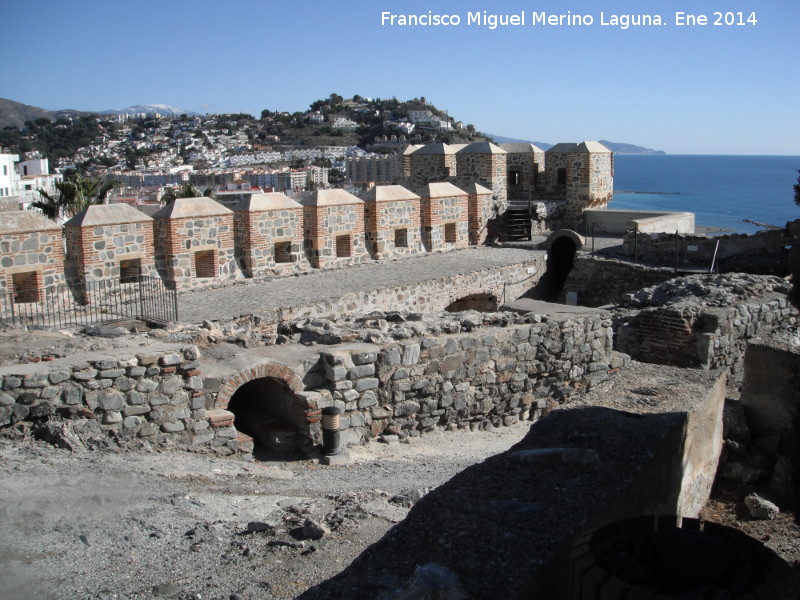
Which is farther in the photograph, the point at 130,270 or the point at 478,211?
the point at 478,211

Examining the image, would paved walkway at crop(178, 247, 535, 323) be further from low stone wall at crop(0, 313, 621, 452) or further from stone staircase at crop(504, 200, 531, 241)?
low stone wall at crop(0, 313, 621, 452)

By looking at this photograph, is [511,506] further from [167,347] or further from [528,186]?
[528,186]

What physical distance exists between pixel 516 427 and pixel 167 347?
3707 millimetres

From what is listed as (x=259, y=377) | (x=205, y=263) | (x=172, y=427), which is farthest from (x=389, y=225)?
(x=172, y=427)

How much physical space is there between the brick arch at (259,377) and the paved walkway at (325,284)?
3324mm

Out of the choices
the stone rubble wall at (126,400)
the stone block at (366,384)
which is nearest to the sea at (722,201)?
the stone block at (366,384)

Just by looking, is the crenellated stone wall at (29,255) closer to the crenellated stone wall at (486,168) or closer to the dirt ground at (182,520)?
the dirt ground at (182,520)

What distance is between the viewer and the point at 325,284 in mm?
12812

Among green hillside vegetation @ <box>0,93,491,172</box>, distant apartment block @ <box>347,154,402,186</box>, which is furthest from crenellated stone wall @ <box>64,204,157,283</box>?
green hillside vegetation @ <box>0,93,491,172</box>

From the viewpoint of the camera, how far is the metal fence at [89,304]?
9953 mm

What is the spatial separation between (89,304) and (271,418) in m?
4.65

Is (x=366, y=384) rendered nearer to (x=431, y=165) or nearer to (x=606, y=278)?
(x=606, y=278)

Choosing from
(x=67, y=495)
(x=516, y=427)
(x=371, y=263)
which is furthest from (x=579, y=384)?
(x=371, y=263)

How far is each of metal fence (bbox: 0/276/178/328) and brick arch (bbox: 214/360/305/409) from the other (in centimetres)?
331
